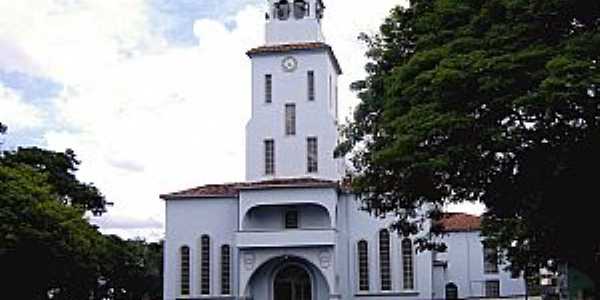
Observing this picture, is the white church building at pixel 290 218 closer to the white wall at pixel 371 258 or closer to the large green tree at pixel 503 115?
the white wall at pixel 371 258

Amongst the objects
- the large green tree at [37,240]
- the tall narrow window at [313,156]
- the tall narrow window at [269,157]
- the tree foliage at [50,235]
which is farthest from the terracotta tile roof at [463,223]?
the large green tree at [37,240]

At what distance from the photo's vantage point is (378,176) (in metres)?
22.7

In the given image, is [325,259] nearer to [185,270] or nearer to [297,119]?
[185,270]

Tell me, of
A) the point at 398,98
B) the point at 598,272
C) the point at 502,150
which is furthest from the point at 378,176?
the point at 598,272

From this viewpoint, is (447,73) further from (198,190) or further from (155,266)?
(155,266)

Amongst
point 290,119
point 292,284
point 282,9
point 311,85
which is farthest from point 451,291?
point 282,9

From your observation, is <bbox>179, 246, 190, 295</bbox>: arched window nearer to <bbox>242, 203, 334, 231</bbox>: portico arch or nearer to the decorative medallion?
<bbox>242, 203, 334, 231</bbox>: portico arch

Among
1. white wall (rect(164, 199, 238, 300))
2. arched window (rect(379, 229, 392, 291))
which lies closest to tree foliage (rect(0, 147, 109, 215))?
white wall (rect(164, 199, 238, 300))

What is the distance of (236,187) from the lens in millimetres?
45781

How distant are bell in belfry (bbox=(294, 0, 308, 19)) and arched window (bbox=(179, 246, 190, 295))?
12891 millimetres

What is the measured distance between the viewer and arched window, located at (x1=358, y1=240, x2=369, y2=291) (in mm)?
44812

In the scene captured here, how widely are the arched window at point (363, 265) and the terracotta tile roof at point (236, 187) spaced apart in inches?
130

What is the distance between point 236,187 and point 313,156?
4.06 metres

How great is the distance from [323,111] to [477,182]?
84.7ft
